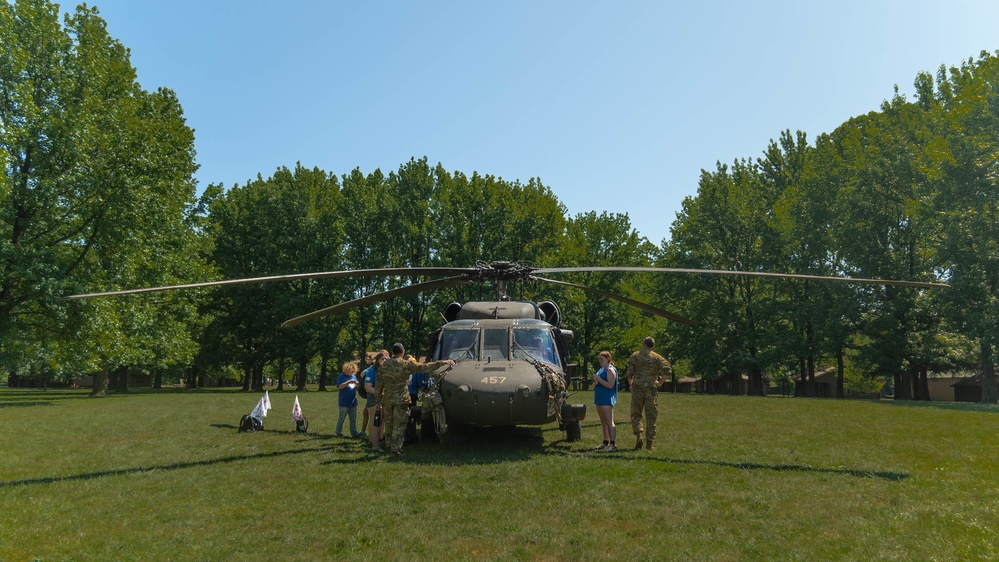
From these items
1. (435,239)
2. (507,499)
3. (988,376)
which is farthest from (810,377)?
(507,499)

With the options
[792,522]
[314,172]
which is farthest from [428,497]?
[314,172]

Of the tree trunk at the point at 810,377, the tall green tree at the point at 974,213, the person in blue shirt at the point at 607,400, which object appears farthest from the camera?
the tree trunk at the point at 810,377

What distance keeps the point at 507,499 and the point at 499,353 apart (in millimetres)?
4335

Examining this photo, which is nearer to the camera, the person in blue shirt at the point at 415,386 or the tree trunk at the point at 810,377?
the person in blue shirt at the point at 415,386

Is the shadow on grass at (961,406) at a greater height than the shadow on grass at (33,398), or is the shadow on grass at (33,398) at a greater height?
the shadow on grass at (961,406)

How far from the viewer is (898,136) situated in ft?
113

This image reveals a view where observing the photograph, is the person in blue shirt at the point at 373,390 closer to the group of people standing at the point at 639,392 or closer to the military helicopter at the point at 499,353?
the military helicopter at the point at 499,353

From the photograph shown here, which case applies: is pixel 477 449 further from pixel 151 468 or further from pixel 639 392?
pixel 151 468

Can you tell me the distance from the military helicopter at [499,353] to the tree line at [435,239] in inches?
134

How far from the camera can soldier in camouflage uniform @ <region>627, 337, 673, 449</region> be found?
1084 cm

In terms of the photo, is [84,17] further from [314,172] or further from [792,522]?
[792,522]

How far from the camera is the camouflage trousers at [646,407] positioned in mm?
10820

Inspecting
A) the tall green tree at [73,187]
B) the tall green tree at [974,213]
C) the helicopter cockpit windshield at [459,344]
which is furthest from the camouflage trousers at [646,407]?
the tall green tree at [974,213]

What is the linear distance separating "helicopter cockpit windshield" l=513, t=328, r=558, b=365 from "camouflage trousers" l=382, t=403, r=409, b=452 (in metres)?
2.21
